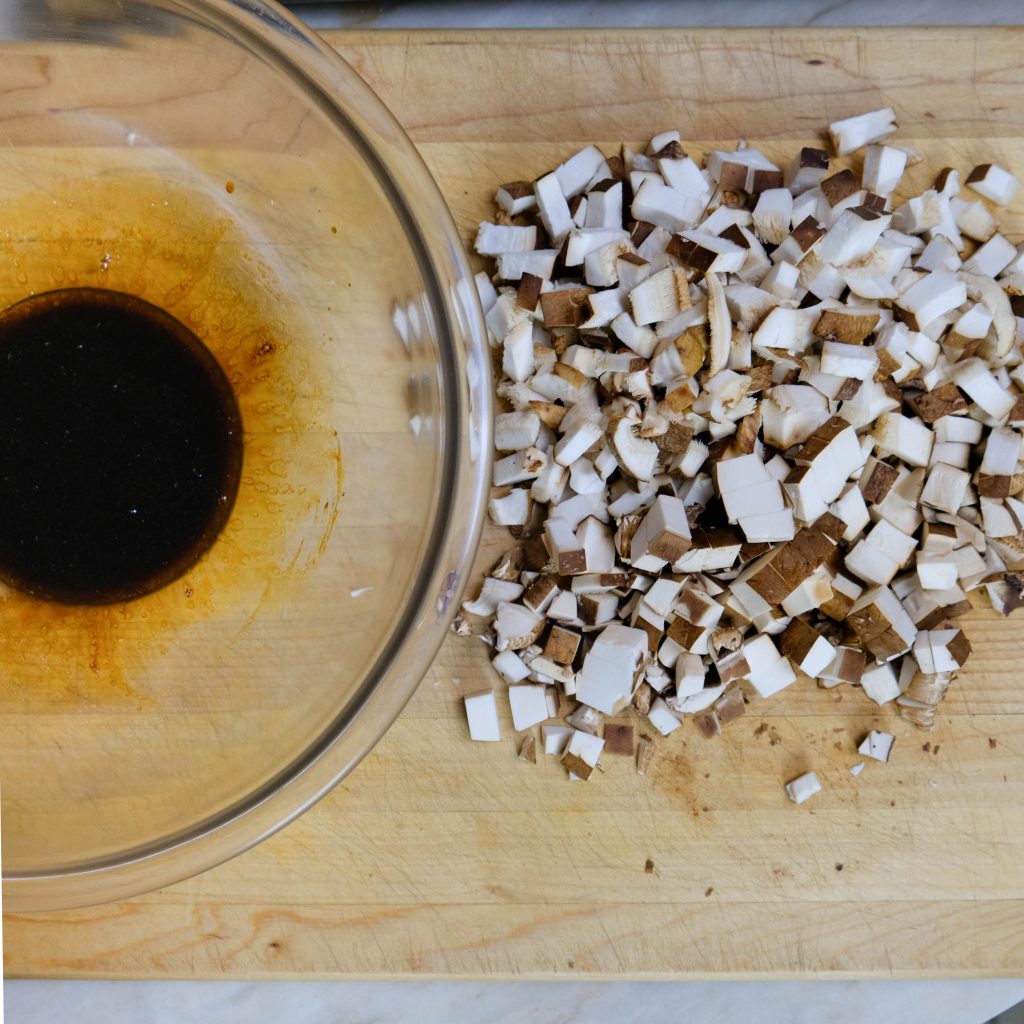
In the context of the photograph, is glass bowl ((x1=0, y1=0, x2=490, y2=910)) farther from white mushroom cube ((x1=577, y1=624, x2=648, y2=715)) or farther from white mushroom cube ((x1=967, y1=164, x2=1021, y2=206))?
white mushroom cube ((x1=967, y1=164, x2=1021, y2=206))

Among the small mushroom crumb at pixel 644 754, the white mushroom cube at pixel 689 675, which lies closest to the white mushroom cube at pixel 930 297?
the white mushroom cube at pixel 689 675

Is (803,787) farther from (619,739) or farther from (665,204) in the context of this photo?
(665,204)

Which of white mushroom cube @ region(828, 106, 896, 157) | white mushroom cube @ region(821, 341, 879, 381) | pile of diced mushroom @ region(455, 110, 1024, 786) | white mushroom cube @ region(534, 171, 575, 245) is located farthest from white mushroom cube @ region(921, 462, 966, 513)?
white mushroom cube @ region(534, 171, 575, 245)

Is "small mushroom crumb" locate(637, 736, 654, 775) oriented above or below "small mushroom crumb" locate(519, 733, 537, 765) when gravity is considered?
below

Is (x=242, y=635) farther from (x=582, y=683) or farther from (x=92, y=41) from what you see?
(x=92, y=41)

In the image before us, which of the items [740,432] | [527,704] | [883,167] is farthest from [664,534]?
[883,167]

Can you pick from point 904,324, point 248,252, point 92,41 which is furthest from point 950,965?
point 92,41
